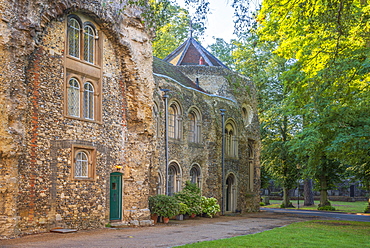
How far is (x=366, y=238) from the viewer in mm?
16047

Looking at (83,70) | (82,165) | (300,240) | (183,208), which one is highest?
(83,70)

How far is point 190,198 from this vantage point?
2441cm

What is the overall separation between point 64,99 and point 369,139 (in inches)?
462

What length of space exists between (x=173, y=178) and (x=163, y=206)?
463 centimetres

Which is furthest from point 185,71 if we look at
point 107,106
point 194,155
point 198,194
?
point 107,106

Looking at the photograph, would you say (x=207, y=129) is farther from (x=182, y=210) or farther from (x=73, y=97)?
(x=73, y=97)

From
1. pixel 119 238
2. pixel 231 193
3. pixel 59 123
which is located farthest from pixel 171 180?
pixel 119 238

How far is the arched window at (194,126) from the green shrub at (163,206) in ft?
21.8

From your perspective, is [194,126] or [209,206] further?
[194,126]

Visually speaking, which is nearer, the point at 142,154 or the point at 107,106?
the point at 107,106

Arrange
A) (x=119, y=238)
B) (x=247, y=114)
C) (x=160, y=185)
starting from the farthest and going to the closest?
(x=247, y=114) < (x=160, y=185) < (x=119, y=238)

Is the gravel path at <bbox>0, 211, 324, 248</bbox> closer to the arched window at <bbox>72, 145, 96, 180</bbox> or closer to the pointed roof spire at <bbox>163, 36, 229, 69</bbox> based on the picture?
the arched window at <bbox>72, 145, 96, 180</bbox>

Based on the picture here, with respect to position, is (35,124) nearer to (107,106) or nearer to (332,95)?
(107,106)

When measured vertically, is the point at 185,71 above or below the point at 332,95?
above
